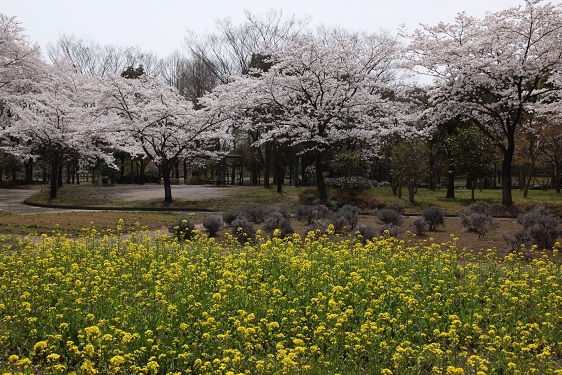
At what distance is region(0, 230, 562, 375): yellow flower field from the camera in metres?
3.99

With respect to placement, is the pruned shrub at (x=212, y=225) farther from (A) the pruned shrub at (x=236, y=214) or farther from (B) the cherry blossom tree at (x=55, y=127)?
(B) the cherry blossom tree at (x=55, y=127)

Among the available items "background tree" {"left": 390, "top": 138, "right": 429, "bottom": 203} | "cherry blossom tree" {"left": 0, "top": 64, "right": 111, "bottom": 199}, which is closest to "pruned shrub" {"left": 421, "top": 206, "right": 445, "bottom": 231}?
"background tree" {"left": 390, "top": 138, "right": 429, "bottom": 203}

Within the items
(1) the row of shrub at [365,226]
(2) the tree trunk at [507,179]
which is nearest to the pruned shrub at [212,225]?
(1) the row of shrub at [365,226]

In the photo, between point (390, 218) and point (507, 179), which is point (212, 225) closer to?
point (390, 218)

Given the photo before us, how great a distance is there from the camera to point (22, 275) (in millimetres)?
6398

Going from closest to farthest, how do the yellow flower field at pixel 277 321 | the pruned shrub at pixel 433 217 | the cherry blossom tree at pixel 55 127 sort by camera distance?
the yellow flower field at pixel 277 321 < the pruned shrub at pixel 433 217 < the cherry blossom tree at pixel 55 127

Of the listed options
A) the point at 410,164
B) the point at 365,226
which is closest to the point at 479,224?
the point at 365,226

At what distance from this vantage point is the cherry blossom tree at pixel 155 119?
23078mm

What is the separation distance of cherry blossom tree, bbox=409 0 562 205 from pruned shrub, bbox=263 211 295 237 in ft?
34.2

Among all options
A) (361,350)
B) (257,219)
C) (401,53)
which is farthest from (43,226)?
(401,53)

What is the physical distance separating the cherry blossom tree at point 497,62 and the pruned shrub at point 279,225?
10.4m

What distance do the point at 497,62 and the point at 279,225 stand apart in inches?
471

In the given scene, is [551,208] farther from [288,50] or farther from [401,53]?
[288,50]

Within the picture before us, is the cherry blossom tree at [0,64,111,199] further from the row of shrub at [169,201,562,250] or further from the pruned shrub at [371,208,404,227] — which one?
the pruned shrub at [371,208,404,227]
